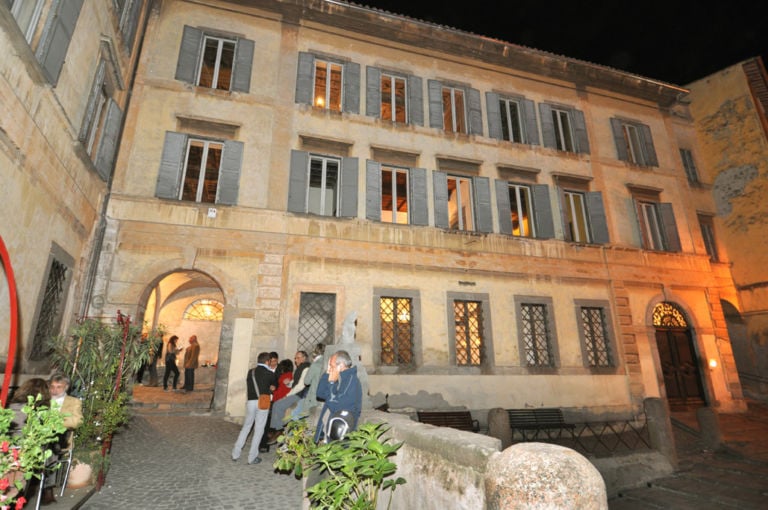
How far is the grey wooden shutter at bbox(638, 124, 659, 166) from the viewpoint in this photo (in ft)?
48.0

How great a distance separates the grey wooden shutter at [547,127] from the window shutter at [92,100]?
491 inches

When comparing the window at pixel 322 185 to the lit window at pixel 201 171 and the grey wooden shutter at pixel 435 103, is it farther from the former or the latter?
the grey wooden shutter at pixel 435 103

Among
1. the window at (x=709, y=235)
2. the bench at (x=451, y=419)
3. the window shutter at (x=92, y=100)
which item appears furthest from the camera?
the window at (x=709, y=235)

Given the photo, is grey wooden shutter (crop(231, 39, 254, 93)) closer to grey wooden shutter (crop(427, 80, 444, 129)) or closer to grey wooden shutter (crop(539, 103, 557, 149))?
grey wooden shutter (crop(427, 80, 444, 129))

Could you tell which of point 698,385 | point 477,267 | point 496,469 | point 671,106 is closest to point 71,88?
point 496,469

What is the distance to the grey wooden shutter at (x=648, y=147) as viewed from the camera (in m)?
14.6

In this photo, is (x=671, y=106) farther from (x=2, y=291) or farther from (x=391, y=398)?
(x=2, y=291)

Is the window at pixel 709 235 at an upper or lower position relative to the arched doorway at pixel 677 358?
upper

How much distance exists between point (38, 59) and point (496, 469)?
7.87 meters

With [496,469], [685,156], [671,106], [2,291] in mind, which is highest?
[671,106]

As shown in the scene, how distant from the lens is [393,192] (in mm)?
11594

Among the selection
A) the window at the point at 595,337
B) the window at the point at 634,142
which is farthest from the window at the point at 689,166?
the window at the point at 595,337

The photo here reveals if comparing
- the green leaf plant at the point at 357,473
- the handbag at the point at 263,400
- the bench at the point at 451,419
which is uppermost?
the handbag at the point at 263,400

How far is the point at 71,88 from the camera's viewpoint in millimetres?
7176
